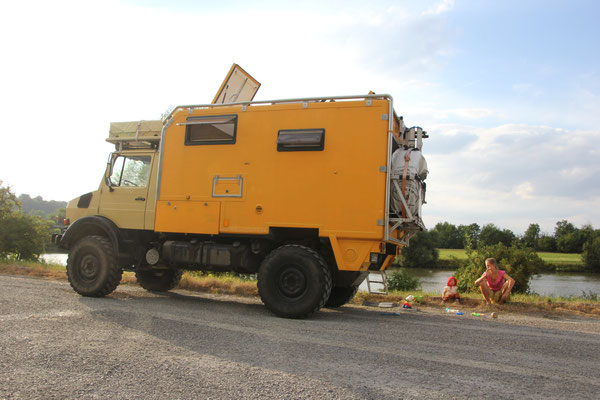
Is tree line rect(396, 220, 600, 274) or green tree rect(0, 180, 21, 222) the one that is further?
green tree rect(0, 180, 21, 222)

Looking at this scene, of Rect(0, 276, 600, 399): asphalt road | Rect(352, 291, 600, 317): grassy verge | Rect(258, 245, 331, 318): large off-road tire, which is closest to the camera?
Rect(0, 276, 600, 399): asphalt road

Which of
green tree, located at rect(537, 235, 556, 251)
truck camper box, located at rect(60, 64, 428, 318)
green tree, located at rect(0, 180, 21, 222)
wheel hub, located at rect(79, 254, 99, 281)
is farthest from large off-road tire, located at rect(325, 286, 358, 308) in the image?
green tree, located at rect(537, 235, 556, 251)

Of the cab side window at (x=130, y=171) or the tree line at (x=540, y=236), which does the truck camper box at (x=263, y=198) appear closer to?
the cab side window at (x=130, y=171)

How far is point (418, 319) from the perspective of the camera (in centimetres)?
714

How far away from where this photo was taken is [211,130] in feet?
26.1

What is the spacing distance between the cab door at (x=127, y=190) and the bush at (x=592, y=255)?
47882 millimetres

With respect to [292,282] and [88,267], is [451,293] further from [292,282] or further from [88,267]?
[88,267]

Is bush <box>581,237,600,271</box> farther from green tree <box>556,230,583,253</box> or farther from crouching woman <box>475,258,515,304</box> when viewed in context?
crouching woman <box>475,258,515,304</box>

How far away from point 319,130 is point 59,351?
482 centimetres

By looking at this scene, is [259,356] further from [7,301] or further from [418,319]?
[7,301]

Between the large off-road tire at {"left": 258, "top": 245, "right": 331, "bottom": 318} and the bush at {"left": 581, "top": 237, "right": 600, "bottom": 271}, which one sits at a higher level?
the bush at {"left": 581, "top": 237, "right": 600, "bottom": 271}

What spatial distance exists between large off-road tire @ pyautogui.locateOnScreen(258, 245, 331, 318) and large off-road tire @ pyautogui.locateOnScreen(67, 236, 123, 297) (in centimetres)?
318

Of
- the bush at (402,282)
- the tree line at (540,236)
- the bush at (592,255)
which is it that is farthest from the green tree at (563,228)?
the bush at (402,282)

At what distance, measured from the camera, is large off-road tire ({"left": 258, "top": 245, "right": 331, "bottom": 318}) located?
6.78 m
